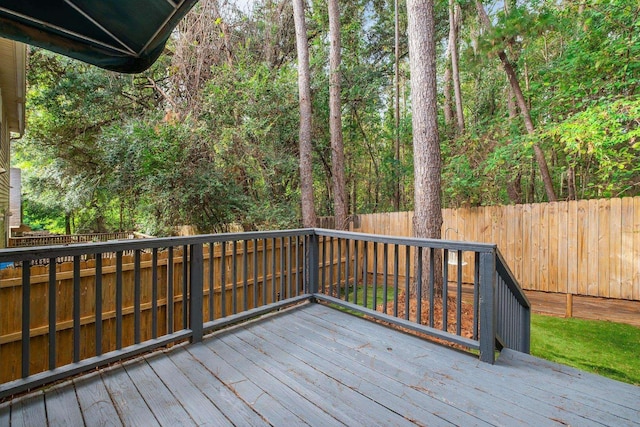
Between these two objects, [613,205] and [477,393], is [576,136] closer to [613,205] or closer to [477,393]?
[613,205]

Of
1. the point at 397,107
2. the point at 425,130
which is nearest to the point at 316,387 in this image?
the point at 425,130

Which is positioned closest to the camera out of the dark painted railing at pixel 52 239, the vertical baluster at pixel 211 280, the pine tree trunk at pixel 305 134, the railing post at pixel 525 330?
the vertical baluster at pixel 211 280

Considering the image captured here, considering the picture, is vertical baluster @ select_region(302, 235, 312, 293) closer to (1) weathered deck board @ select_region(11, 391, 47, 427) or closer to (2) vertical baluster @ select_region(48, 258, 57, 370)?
(2) vertical baluster @ select_region(48, 258, 57, 370)

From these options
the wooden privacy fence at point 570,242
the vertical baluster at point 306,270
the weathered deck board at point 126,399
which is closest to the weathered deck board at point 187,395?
the weathered deck board at point 126,399

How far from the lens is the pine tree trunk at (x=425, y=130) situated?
4383 mm

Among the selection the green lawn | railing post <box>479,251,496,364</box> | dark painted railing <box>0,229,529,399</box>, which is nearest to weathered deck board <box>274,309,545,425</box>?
railing post <box>479,251,496,364</box>

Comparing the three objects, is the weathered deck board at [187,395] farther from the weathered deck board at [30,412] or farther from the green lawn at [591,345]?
the green lawn at [591,345]

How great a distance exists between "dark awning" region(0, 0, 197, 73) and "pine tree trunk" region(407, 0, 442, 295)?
11.5 feet

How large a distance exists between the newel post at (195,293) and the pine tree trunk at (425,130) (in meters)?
3.12

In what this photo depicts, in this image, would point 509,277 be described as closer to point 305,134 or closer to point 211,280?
point 211,280

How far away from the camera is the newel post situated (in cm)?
245

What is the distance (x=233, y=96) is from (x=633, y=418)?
6.92 metres

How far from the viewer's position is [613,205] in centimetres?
456

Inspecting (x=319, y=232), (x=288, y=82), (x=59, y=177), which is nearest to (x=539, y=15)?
(x=288, y=82)
